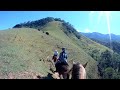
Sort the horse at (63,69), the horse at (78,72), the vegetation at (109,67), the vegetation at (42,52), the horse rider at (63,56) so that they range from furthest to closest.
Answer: the vegetation at (109,67) < the vegetation at (42,52) < the horse at (63,69) < the horse rider at (63,56) < the horse at (78,72)

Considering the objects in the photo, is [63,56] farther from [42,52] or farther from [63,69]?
[42,52]

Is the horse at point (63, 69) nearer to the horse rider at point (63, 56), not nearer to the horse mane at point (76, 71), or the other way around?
the horse rider at point (63, 56)

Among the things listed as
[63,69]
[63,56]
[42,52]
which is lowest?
[63,69]

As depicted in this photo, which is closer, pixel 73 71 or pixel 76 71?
pixel 76 71

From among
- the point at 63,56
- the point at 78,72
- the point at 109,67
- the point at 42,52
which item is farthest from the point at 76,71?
the point at 109,67

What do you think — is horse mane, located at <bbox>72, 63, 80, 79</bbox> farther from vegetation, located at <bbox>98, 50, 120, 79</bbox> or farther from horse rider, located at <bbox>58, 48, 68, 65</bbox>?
vegetation, located at <bbox>98, 50, 120, 79</bbox>

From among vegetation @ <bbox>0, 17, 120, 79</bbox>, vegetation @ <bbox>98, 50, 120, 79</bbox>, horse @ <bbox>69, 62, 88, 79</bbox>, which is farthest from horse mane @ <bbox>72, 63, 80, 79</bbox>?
vegetation @ <bbox>98, 50, 120, 79</bbox>

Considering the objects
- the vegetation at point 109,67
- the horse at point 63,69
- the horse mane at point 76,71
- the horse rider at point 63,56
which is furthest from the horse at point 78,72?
the vegetation at point 109,67
